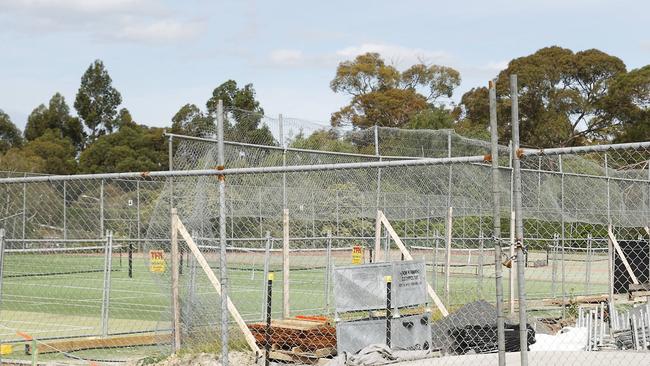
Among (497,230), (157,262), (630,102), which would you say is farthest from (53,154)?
(497,230)

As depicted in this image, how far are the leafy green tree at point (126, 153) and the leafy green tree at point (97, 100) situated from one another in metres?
15.0

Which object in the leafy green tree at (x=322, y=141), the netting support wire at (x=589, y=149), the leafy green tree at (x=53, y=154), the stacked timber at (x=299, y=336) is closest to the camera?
the netting support wire at (x=589, y=149)

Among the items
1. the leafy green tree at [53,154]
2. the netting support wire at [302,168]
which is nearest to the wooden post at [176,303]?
the netting support wire at [302,168]

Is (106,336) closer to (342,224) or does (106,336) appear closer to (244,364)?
(244,364)

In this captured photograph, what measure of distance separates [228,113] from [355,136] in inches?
224

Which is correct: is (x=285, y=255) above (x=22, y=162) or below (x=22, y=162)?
below

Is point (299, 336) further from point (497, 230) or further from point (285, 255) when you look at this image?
point (497, 230)

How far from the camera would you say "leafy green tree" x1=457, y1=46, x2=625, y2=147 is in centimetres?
5878

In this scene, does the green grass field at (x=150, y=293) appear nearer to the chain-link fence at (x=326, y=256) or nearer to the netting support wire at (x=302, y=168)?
the chain-link fence at (x=326, y=256)

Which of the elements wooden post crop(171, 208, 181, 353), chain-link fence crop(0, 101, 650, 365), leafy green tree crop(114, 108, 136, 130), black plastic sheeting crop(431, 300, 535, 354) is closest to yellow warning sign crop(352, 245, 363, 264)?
chain-link fence crop(0, 101, 650, 365)

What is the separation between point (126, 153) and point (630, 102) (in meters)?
30.7

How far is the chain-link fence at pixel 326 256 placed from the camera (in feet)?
36.5

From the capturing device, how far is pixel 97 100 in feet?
279

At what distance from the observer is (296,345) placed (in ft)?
41.5
